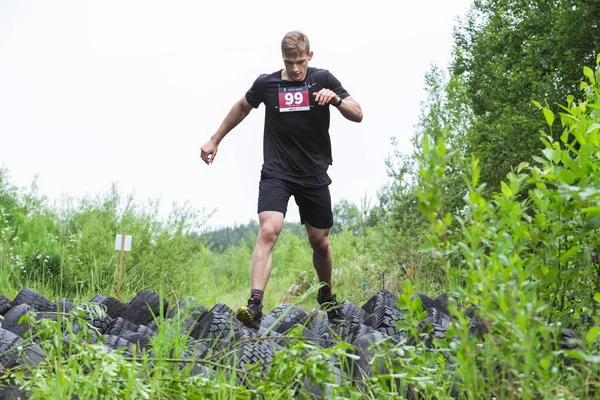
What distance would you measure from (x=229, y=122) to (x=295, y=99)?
2.21 feet

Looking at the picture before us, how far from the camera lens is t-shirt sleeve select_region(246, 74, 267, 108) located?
5273 millimetres

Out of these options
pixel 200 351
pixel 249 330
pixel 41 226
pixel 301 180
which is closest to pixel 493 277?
pixel 200 351

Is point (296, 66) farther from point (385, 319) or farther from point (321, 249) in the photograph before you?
point (385, 319)

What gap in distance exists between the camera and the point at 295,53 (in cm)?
498

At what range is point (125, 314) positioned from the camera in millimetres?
5027

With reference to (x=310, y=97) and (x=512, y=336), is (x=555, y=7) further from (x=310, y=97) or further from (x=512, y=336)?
(x=512, y=336)

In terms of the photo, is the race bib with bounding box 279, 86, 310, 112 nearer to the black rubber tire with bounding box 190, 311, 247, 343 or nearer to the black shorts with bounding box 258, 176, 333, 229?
the black shorts with bounding box 258, 176, 333, 229

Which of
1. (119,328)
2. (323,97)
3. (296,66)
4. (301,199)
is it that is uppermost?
(296,66)

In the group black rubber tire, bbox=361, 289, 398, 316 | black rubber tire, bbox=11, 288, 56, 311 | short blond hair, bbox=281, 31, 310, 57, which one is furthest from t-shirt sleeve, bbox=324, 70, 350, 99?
black rubber tire, bbox=11, 288, 56, 311

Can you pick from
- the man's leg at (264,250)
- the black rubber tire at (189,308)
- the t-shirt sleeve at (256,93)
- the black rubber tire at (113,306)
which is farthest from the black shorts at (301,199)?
the black rubber tire at (189,308)

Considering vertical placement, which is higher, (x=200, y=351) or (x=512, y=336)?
(x=512, y=336)

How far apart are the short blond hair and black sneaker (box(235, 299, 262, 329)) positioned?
1.70m

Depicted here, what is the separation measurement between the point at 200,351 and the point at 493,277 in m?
1.75

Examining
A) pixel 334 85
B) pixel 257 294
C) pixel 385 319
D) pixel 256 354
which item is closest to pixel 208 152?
pixel 334 85
